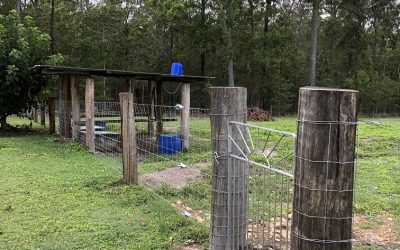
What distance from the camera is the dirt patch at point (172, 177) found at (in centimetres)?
739

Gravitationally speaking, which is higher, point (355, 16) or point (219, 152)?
point (355, 16)

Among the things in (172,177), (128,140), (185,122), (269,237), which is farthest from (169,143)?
(269,237)

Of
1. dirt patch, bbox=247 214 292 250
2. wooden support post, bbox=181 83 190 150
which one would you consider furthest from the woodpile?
dirt patch, bbox=247 214 292 250

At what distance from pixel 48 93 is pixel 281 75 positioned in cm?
2203

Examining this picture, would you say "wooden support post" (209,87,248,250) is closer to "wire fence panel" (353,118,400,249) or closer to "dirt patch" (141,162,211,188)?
"wire fence panel" (353,118,400,249)

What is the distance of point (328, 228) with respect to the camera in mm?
2494

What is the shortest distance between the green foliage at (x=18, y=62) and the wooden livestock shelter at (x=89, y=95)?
1.21m

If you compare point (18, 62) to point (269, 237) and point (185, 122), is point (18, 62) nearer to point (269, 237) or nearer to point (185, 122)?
point (185, 122)

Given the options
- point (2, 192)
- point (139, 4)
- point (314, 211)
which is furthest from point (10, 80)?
point (139, 4)

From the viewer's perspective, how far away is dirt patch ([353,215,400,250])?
460cm

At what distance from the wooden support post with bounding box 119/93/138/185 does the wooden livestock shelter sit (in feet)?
12.6

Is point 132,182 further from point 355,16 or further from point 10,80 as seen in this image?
point 355,16

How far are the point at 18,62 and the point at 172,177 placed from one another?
8.65 meters

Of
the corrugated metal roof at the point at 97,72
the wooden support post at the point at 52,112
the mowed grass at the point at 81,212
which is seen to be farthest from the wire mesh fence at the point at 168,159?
the corrugated metal roof at the point at 97,72
